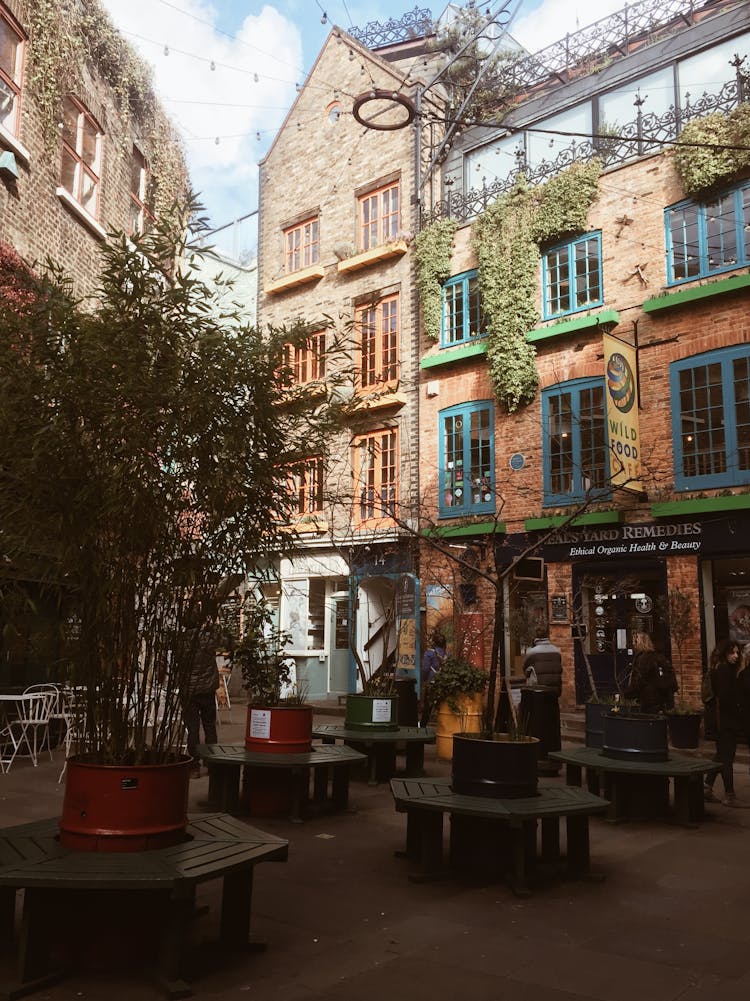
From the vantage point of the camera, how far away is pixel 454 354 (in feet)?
55.9

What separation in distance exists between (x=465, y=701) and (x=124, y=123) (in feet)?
37.8

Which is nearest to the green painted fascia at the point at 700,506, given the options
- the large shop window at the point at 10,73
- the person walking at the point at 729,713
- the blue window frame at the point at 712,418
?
the blue window frame at the point at 712,418

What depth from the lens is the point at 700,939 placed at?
432cm

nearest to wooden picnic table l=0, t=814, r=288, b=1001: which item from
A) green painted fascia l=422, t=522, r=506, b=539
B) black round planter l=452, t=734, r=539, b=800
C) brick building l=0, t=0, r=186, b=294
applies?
black round planter l=452, t=734, r=539, b=800

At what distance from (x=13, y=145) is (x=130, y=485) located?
9.55 m

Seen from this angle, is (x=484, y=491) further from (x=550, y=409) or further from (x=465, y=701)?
(x=465, y=701)

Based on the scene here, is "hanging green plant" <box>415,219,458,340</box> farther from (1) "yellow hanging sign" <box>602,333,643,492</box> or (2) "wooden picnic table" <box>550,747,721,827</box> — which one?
(2) "wooden picnic table" <box>550,747,721,827</box>

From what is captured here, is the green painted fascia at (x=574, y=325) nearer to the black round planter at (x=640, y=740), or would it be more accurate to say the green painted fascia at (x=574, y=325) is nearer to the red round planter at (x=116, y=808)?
the black round planter at (x=640, y=740)

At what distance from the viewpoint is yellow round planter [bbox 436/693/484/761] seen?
33.1 ft

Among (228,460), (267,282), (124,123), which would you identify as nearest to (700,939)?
(228,460)

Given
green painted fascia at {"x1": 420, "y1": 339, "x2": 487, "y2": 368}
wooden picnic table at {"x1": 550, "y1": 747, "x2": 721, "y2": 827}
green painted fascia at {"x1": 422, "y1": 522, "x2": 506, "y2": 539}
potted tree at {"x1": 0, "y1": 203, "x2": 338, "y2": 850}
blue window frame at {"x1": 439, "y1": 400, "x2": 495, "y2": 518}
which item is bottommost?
wooden picnic table at {"x1": 550, "y1": 747, "x2": 721, "y2": 827}

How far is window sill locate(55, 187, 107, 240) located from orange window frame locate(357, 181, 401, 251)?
7.25 m

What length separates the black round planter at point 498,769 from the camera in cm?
541

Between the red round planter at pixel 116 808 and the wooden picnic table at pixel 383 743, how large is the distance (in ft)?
15.3
